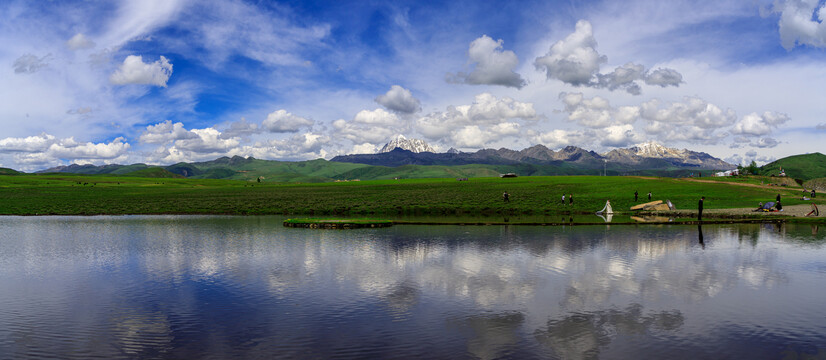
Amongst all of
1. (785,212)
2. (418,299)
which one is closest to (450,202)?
(785,212)

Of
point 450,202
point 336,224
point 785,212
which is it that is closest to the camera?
point 336,224

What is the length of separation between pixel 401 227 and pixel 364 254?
72.8ft

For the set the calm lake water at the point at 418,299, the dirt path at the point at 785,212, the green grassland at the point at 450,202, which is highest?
the green grassland at the point at 450,202

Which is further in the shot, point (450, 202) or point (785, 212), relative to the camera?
point (450, 202)

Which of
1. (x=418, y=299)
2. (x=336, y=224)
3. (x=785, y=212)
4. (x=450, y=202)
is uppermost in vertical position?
(x=450, y=202)

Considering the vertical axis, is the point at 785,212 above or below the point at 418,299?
above

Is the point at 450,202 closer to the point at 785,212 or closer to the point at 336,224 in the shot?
the point at 336,224

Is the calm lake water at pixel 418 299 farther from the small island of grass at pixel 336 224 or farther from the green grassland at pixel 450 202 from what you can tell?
the green grassland at pixel 450 202

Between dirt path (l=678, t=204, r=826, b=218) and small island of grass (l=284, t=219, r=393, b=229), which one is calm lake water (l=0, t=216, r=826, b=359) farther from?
dirt path (l=678, t=204, r=826, b=218)

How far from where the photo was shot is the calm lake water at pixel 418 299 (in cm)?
1736

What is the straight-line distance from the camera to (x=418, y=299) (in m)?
24.0

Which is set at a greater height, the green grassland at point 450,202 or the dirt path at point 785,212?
the green grassland at point 450,202

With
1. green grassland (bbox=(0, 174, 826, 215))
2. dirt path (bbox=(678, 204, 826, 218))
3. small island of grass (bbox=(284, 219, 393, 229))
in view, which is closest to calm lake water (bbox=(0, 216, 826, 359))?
small island of grass (bbox=(284, 219, 393, 229))

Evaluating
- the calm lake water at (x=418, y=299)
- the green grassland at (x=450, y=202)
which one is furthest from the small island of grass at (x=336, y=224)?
the green grassland at (x=450, y=202)
